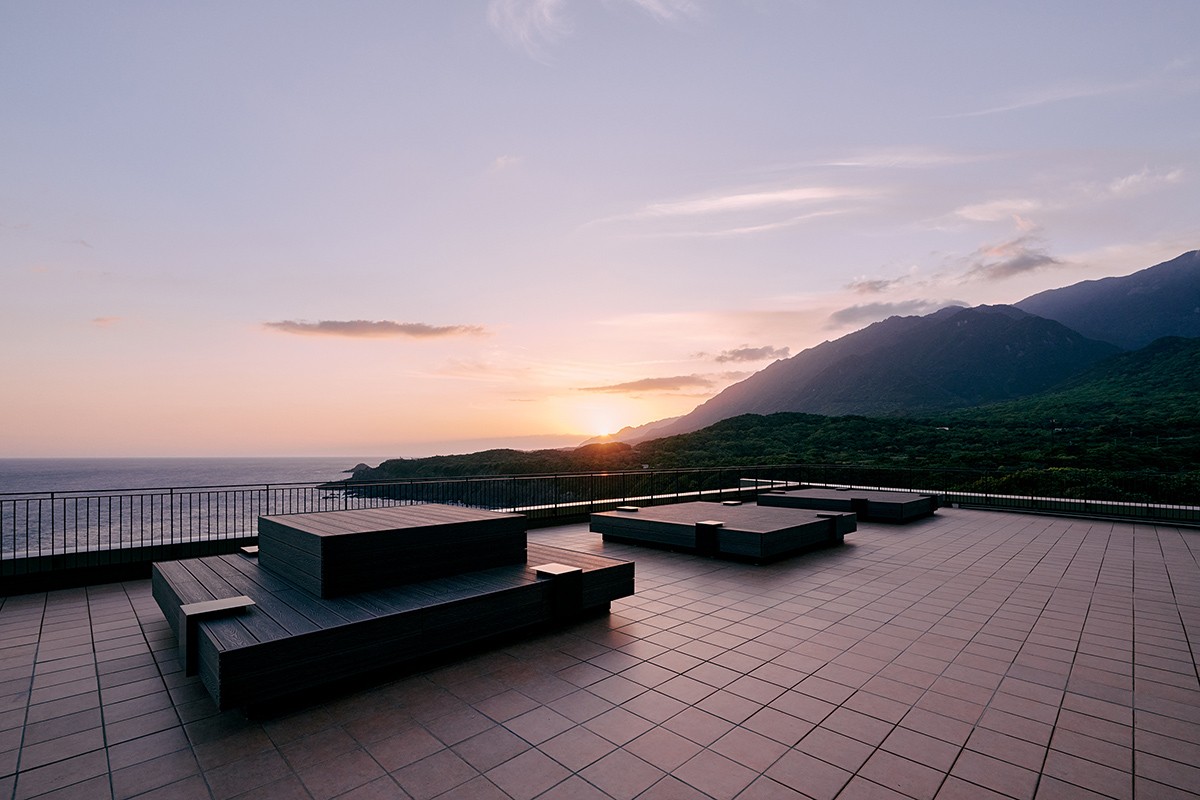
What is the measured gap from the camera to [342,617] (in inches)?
152

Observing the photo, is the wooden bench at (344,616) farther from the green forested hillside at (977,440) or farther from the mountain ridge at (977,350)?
the mountain ridge at (977,350)

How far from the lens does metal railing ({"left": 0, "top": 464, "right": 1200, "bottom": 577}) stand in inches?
261

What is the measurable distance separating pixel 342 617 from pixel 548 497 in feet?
29.0

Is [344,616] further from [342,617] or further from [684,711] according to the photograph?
[684,711]

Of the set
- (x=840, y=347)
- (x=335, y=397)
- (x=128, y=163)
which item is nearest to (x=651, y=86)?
(x=128, y=163)

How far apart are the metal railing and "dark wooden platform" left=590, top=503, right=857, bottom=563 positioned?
2.28 meters

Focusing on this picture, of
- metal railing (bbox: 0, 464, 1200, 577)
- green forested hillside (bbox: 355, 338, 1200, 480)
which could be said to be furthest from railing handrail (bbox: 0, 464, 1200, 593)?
green forested hillside (bbox: 355, 338, 1200, 480)

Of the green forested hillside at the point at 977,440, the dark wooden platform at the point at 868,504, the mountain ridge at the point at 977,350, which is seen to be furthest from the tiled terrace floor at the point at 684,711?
the mountain ridge at the point at 977,350

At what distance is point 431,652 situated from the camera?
4098mm

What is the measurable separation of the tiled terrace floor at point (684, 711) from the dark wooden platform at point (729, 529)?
1.81 m

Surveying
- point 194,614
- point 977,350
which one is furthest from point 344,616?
point 977,350

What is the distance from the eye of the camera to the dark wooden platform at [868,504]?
1204 centimetres

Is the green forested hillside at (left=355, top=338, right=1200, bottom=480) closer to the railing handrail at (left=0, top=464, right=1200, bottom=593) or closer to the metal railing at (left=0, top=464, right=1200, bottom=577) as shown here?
the metal railing at (left=0, top=464, right=1200, bottom=577)

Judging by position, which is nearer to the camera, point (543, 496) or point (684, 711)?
point (684, 711)
